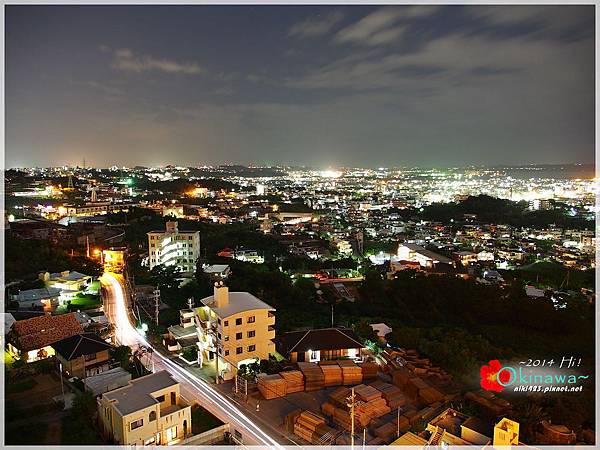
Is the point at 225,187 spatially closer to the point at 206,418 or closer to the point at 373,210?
the point at 373,210

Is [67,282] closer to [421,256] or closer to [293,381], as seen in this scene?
[293,381]

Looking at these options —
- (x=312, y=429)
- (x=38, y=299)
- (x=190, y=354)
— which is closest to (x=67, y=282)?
(x=38, y=299)

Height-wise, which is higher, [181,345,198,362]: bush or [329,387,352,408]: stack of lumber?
[329,387,352,408]: stack of lumber

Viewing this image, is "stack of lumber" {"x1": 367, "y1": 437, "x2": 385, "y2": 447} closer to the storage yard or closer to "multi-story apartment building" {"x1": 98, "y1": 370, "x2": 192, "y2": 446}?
the storage yard

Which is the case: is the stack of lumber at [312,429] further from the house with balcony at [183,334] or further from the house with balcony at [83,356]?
the house with balcony at [83,356]

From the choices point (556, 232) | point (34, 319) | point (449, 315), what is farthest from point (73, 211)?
point (556, 232)

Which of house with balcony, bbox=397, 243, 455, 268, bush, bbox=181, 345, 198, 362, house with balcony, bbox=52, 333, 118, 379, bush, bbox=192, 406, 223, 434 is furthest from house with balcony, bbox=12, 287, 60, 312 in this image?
house with balcony, bbox=397, 243, 455, 268
